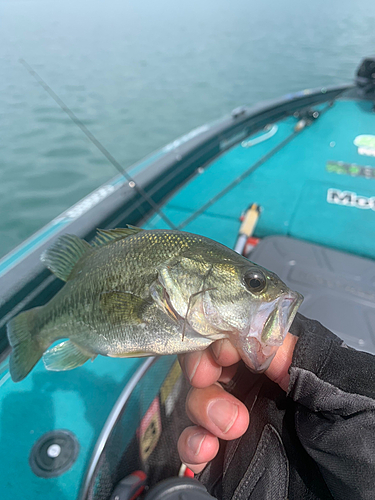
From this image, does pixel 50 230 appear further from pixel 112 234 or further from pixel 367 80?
pixel 367 80

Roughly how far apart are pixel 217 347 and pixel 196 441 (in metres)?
0.45

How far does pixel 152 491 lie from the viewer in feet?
4.31

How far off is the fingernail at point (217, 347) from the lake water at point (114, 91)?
16.2 feet

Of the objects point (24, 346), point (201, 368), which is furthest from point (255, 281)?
point (24, 346)

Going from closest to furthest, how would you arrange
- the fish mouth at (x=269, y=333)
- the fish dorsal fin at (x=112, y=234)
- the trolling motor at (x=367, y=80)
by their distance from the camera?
1. the fish mouth at (x=269, y=333)
2. the fish dorsal fin at (x=112, y=234)
3. the trolling motor at (x=367, y=80)

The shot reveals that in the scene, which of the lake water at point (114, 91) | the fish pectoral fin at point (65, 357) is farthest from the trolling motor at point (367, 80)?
the fish pectoral fin at point (65, 357)

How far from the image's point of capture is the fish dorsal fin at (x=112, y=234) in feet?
3.77

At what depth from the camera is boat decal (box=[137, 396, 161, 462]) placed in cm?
152

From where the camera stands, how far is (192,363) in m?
1.17

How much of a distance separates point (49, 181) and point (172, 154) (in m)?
4.13

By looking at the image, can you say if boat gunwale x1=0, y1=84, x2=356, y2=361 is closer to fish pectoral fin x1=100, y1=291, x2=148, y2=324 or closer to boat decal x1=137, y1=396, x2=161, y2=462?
boat decal x1=137, y1=396, x2=161, y2=462

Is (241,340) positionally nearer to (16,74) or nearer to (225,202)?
(225,202)

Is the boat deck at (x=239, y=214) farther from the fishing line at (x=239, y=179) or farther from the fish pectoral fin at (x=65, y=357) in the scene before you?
the fish pectoral fin at (x=65, y=357)

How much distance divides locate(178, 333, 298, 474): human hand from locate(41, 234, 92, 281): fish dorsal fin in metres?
0.54
